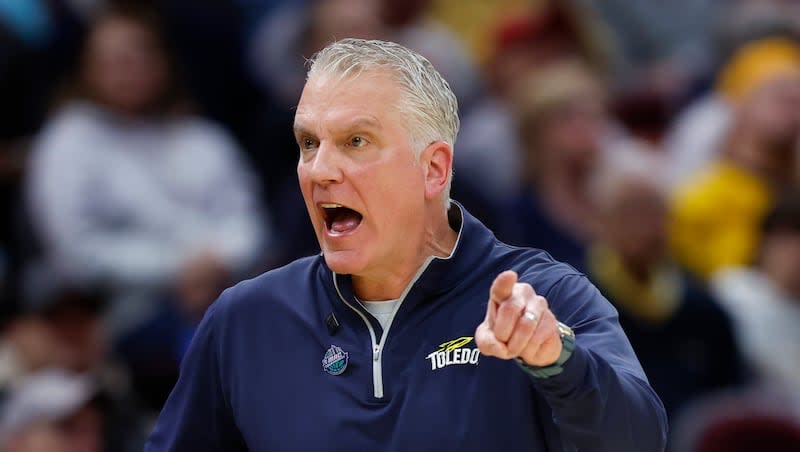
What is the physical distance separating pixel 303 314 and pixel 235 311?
0.57 feet

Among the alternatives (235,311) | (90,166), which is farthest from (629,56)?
(235,311)

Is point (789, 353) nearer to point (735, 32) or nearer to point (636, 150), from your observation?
point (636, 150)

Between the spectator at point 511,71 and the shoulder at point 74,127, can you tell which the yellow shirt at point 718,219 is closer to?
the spectator at point 511,71

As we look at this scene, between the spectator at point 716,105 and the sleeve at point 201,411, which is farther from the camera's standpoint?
the spectator at point 716,105

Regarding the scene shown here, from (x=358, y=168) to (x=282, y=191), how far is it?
4.20 meters

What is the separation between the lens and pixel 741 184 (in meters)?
7.56

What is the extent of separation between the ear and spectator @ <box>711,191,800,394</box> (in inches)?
156

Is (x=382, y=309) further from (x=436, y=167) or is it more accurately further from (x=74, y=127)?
(x=74, y=127)

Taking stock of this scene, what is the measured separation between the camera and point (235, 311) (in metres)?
3.48

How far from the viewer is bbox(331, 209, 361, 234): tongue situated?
10.7 feet

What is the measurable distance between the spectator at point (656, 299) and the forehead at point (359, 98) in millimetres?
3591

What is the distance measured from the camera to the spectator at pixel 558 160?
7223 millimetres

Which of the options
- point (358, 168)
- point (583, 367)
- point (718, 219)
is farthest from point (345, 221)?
point (718, 219)

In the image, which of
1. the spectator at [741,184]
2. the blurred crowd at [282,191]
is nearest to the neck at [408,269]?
the blurred crowd at [282,191]
